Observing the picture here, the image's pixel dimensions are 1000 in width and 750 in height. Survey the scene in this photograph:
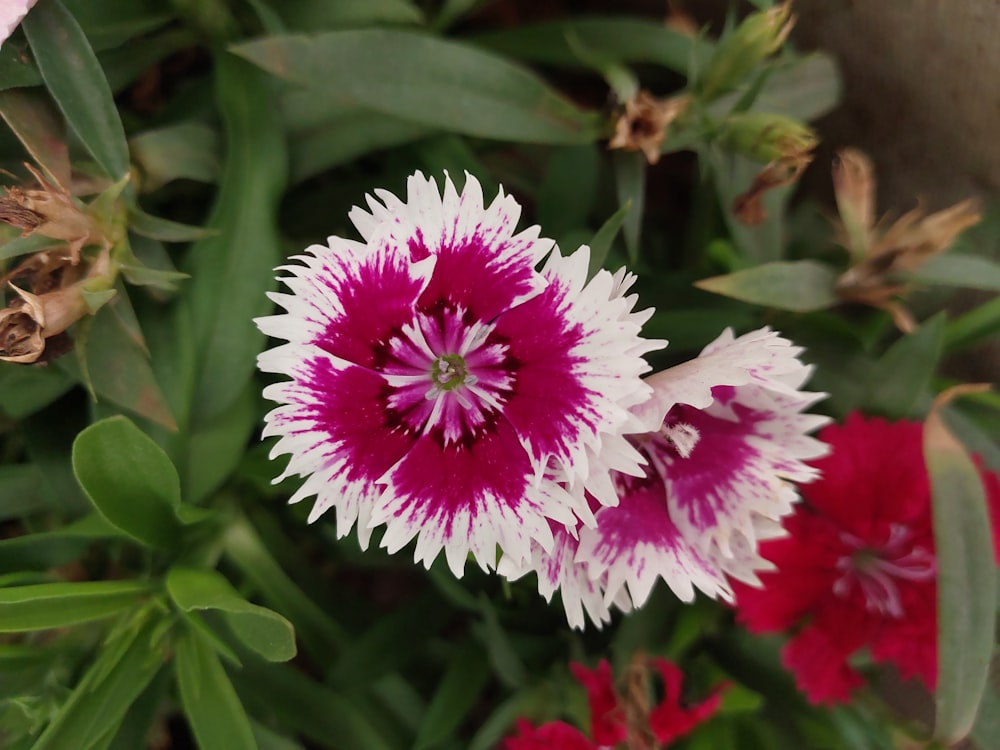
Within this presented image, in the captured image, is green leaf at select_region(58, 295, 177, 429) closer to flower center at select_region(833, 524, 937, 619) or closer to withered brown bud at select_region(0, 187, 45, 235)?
withered brown bud at select_region(0, 187, 45, 235)

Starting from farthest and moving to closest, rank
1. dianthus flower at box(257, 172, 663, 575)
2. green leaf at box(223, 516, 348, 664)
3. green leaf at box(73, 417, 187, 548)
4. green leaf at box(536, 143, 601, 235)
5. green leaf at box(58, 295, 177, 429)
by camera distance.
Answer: green leaf at box(536, 143, 601, 235)
green leaf at box(223, 516, 348, 664)
green leaf at box(58, 295, 177, 429)
green leaf at box(73, 417, 187, 548)
dianthus flower at box(257, 172, 663, 575)

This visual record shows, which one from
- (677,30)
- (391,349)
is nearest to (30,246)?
(391,349)

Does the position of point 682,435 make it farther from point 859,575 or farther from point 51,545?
point 51,545

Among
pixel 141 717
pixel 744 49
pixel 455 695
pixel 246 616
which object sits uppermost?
pixel 744 49

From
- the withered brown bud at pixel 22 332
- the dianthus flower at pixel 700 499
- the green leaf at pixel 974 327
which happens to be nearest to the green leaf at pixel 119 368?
the withered brown bud at pixel 22 332

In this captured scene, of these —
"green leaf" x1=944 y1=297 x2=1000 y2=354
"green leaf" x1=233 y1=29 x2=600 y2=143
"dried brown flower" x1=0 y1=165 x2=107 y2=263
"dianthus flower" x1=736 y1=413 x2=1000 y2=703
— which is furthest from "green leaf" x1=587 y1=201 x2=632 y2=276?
"green leaf" x1=944 y1=297 x2=1000 y2=354

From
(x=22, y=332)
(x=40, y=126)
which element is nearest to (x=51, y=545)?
(x=22, y=332)
